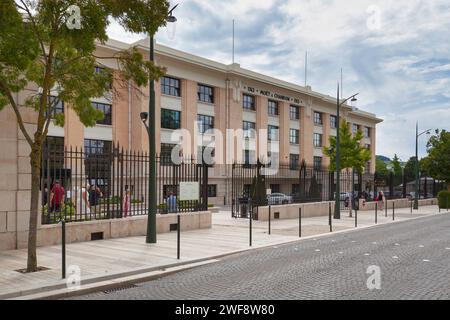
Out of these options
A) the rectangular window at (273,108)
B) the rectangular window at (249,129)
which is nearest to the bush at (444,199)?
the rectangular window at (249,129)

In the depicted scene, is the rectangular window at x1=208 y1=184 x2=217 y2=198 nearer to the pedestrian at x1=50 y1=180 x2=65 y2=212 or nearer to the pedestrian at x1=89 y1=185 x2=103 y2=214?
the pedestrian at x1=89 y1=185 x2=103 y2=214

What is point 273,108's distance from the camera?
51906 mm

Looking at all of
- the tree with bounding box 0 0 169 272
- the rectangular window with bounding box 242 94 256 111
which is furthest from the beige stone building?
the tree with bounding box 0 0 169 272

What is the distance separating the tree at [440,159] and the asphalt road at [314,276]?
1296 inches

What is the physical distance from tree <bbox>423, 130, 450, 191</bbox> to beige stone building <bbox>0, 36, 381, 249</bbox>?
49.9ft

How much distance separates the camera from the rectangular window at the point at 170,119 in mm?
39938

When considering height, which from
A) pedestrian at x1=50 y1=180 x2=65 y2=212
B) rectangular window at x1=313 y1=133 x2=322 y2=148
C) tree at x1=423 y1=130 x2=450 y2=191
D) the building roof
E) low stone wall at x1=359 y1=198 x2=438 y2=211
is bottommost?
low stone wall at x1=359 y1=198 x2=438 y2=211

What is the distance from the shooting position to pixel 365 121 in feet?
233

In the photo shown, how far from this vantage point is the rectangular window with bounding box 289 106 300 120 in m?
54.3

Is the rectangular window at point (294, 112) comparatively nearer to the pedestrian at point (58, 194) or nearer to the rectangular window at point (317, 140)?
the rectangular window at point (317, 140)

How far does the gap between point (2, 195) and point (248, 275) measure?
7.09m

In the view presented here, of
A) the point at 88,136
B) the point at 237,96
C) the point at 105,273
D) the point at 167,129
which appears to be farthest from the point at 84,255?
the point at 237,96

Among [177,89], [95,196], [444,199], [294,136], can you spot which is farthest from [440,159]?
[95,196]

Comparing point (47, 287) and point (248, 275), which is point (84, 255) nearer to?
point (47, 287)
